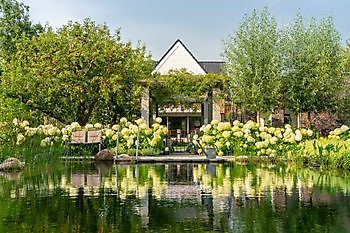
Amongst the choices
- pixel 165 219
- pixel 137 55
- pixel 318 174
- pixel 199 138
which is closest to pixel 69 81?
pixel 137 55

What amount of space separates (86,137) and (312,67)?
10.9m

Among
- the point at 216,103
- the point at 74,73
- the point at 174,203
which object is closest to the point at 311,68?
the point at 216,103

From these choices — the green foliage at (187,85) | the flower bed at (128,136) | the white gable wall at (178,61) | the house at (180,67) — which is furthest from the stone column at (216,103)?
the white gable wall at (178,61)

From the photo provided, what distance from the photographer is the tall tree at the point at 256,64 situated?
2586 centimetres

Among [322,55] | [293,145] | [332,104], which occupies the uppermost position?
[322,55]

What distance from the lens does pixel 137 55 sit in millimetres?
27609

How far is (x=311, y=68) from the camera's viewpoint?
26234mm

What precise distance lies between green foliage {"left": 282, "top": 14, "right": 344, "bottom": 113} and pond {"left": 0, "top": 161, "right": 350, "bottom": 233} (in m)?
13.3

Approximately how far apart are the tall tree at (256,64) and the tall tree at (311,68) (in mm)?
591

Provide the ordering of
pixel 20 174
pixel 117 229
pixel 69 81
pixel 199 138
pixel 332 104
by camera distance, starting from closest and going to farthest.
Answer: pixel 117 229 < pixel 20 174 < pixel 199 138 < pixel 69 81 < pixel 332 104

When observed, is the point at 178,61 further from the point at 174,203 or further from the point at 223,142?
the point at 174,203

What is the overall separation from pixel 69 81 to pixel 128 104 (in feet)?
12.2

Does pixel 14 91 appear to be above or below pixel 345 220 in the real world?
above

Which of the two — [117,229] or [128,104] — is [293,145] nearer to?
[128,104]
